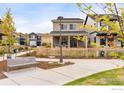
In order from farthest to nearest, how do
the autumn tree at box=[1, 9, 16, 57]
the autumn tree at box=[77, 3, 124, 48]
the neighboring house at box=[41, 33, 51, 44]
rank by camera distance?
the neighboring house at box=[41, 33, 51, 44]
the autumn tree at box=[1, 9, 16, 57]
the autumn tree at box=[77, 3, 124, 48]

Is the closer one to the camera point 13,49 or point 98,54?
point 13,49

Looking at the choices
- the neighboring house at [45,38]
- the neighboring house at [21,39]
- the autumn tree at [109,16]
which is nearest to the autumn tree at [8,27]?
the neighboring house at [21,39]

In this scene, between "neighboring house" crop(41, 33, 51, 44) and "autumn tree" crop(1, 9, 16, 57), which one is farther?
"neighboring house" crop(41, 33, 51, 44)

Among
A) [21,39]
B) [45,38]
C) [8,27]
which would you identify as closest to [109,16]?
[8,27]

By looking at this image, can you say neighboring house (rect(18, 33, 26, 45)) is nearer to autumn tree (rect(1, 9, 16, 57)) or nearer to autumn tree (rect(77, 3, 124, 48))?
autumn tree (rect(1, 9, 16, 57))

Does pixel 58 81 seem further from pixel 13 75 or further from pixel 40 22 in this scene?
pixel 40 22

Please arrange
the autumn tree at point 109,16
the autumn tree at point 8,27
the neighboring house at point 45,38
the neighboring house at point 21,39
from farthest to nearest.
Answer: the neighboring house at point 45,38, the neighboring house at point 21,39, the autumn tree at point 8,27, the autumn tree at point 109,16

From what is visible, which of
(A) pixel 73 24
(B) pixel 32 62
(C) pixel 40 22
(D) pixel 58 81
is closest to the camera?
(D) pixel 58 81

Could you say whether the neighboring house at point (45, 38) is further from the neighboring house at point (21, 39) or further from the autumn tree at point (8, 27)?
the autumn tree at point (8, 27)

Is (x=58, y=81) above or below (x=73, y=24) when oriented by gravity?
below

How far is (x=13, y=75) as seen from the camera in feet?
26.8

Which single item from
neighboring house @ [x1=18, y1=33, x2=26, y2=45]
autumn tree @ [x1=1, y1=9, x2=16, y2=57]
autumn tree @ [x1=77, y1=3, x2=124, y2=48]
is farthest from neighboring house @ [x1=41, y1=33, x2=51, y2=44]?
autumn tree @ [x1=77, y1=3, x2=124, y2=48]

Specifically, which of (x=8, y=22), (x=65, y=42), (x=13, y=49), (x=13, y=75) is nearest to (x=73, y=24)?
(x=65, y=42)
